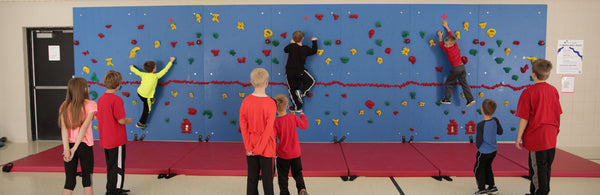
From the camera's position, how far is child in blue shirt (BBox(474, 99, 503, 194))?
136 inches

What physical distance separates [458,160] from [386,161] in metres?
1.00

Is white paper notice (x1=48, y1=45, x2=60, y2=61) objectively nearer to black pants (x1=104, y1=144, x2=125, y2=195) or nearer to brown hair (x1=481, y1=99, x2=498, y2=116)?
black pants (x1=104, y1=144, x2=125, y2=195)

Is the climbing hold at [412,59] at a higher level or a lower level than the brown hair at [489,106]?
higher

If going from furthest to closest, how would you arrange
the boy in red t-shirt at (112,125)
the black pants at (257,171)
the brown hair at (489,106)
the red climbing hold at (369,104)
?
the red climbing hold at (369,104), the brown hair at (489,106), the boy in red t-shirt at (112,125), the black pants at (257,171)

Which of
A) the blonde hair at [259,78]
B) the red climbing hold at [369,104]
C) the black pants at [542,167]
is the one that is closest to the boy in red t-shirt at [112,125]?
the blonde hair at [259,78]

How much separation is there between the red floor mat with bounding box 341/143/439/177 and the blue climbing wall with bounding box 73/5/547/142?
411 mm

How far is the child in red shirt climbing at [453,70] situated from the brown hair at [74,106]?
496 centimetres

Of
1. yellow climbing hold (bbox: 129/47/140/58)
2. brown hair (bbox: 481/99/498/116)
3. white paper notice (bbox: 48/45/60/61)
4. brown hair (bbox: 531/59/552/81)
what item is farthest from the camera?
white paper notice (bbox: 48/45/60/61)

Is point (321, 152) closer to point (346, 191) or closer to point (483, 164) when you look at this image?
point (346, 191)

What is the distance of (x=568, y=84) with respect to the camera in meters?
5.84

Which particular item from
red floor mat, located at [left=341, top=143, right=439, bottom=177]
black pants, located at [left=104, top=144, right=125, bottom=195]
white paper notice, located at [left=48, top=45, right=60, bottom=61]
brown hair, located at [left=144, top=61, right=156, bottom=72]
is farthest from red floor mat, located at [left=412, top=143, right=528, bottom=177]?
white paper notice, located at [left=48, top=45, right=60, bottom=61]

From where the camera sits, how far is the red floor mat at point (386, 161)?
428 cm


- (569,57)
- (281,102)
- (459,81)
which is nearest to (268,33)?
(281,102)

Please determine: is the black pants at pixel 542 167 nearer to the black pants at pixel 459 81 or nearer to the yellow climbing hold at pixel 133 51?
the black pants at pixel 459 81
